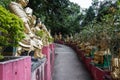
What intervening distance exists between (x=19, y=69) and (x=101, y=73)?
737cm

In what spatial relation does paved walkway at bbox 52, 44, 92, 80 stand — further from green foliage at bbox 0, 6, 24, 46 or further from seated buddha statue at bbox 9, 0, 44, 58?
green foliage at bbox 0, 6, 24, 46

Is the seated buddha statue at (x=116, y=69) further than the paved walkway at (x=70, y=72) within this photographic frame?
No

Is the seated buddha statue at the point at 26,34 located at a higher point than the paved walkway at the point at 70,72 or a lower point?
higher

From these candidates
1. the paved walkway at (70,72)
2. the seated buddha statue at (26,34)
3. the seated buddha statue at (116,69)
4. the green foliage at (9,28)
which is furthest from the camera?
the paved walkway at (70,72)

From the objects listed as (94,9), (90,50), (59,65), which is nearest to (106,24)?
(90,50)

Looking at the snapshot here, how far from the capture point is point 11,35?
4.91 metres

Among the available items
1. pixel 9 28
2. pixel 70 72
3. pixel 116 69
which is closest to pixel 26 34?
pixel 9 28

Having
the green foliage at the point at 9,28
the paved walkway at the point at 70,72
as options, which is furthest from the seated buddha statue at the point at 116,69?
the paved walkway at the point at 70,72

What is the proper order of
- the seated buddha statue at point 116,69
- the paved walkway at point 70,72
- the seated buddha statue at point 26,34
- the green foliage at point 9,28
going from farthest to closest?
1. the paved walkway at point 70,72
2. the seated buddha statue at point 116,69
3. the seated buddha statue at point 26,34
4. the green foliage at point 9,28

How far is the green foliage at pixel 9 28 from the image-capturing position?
453 centimetres

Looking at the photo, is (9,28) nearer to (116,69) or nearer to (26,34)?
(26,34)

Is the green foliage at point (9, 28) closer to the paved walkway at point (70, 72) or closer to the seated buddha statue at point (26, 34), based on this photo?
the seated buddha statue at point (26, 34)

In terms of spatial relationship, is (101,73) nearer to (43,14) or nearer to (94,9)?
(43,14)

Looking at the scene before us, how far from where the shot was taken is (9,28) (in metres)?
4.71
